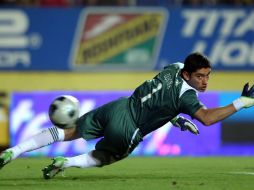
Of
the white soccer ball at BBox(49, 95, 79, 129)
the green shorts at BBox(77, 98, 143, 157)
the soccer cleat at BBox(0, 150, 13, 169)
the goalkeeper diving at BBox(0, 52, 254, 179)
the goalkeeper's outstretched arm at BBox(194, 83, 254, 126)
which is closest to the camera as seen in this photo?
the goalkeeper's outstretched arm at BBox(194, 83, 254, 126)

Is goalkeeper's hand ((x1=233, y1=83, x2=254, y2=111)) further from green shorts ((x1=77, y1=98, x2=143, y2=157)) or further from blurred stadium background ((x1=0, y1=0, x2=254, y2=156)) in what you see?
blurred stadium background ((x1=0, y1=0, x2=254, y2=156))

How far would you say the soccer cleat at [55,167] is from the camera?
8328 millimetres

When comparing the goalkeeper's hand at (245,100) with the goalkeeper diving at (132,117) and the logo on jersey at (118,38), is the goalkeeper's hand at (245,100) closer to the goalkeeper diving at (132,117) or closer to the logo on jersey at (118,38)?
the goalkeeper diving at (132,117)

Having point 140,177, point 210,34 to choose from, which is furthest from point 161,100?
point 210,34

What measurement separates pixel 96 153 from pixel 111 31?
31.3ft

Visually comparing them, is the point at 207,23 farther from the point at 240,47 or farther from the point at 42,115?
the point at 42,115

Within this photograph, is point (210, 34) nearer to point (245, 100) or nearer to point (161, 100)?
point (161, 100)

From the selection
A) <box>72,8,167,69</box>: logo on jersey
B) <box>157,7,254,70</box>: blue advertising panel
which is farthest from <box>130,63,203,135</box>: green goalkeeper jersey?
<box>157,7,254,70</box>: blue advertising panel

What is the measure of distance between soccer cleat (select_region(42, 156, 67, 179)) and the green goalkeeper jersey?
0.96 m

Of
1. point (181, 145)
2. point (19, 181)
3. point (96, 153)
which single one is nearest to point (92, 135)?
point (96, 153)

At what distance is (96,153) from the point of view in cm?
873

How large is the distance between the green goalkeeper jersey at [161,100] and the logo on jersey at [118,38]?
30.6 ft

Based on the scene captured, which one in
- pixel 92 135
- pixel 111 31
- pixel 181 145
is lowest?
pixel 181 145

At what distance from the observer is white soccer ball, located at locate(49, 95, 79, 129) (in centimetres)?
878
